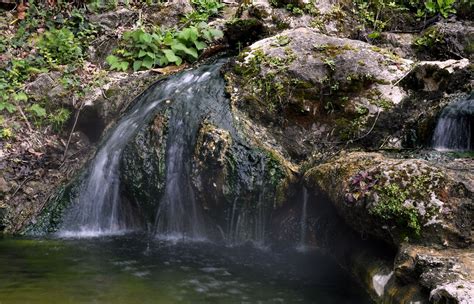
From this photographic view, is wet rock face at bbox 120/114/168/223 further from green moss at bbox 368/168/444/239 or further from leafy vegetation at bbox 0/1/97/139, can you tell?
green moss at bbox 368/168/444/239

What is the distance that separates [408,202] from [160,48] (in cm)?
656

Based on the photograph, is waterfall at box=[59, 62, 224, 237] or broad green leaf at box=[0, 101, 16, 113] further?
broad green leaf at box=[0, 101, 16, 113]

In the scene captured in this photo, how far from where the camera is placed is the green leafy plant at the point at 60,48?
9.33 meters

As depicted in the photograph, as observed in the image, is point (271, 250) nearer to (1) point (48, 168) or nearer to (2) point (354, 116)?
(2) point (354, 116)

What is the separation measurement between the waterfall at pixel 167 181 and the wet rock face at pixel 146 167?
11 centimetres

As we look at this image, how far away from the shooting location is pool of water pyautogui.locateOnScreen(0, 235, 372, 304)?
4285 millimetres

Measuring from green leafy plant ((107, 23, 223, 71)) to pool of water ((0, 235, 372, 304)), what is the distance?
A: 4113 mm

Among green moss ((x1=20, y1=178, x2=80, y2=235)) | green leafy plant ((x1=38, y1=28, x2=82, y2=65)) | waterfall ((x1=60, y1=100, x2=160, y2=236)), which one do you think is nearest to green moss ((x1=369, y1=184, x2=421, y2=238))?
waterfall ((x1=60, y1=100, x2=160, y2=236))

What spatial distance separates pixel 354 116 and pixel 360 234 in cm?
223

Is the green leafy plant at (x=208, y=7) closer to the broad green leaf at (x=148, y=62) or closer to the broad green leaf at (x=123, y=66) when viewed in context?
the broad green leaf at (x=148, y=62)

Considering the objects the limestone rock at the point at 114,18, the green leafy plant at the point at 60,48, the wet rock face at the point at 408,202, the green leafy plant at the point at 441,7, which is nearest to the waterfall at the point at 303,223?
the wet rock face at the point at 408,202

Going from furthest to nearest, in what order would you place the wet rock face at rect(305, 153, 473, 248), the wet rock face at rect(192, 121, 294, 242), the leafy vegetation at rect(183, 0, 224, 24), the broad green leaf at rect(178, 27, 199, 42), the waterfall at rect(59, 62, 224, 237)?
the leafy vegetation at rect(183, 0, 224, 24) → the broad green leaf at rect(178, 27, 199, 42) → the waterfall at rect(59, 62, 224, 237) → the wet rock face at rect(192, 121, 294, 242) → the wet rock face at rect(305, 153, 473, 248)

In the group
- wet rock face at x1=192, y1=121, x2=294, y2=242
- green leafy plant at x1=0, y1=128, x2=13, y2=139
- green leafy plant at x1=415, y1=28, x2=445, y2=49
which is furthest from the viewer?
green leafy plant at x1=415, y1=28, x2=445, y2=49

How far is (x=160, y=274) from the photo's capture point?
4.87 meters
